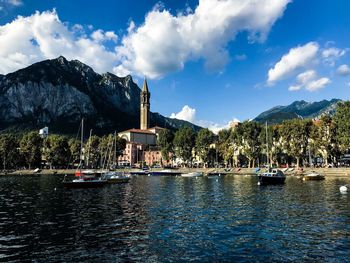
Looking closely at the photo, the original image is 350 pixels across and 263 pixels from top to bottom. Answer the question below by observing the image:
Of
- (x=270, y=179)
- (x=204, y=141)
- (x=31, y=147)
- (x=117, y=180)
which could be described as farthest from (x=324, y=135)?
(x=31, y=147)

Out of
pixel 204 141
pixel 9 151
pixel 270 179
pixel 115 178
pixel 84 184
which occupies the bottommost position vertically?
pixel 84 184

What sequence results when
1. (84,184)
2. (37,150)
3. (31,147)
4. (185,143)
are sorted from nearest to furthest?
(84,184)
(31,147)
(37,150)
(185,143)

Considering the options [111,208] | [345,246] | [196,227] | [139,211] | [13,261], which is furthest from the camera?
[111,208]

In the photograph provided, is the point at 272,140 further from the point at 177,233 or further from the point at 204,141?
the point at 177,233

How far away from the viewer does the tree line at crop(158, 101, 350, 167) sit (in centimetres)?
12319

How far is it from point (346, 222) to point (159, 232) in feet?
60.1

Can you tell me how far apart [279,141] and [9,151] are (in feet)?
472

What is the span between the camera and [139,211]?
39.3 metres

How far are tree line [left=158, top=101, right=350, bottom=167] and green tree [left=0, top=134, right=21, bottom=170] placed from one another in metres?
82.3

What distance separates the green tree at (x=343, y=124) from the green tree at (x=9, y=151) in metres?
161

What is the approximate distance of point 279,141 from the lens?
151 meters

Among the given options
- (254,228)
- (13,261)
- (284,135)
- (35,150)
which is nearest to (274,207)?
(254,228)

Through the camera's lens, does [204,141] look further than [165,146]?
No

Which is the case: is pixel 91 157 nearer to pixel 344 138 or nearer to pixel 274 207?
pixel 344 138
